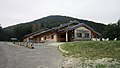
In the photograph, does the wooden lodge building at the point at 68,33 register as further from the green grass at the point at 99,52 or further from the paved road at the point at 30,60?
the paved road at the point at 30,60

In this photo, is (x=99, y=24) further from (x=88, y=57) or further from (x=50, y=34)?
(x=88, y=57)

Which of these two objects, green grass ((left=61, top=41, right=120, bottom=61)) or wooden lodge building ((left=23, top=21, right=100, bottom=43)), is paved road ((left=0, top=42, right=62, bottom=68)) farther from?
wooden lodge building ((left=23, top=21, right=100, bottom=43))

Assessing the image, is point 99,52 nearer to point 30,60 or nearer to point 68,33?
point 30,60

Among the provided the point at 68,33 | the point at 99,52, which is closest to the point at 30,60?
the point at 99,52

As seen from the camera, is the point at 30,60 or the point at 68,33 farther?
the point at 68,33

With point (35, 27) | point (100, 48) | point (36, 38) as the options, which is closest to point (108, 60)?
point (100, 48)

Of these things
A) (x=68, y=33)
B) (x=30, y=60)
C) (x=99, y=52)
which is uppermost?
(x=68, y=33)

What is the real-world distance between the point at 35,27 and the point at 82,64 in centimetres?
5573

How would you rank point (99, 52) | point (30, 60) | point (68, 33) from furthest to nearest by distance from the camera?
point (68, 33) < point (99, 52) < point (30, 60)

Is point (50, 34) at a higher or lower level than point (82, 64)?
higher

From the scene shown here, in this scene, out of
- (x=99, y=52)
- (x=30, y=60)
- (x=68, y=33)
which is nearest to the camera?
(x=30, y=60)

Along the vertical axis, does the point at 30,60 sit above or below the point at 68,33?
below

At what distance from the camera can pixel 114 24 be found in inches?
1994

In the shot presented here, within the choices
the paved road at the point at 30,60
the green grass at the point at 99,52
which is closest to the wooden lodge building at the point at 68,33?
the green grass at the point at 99,52
